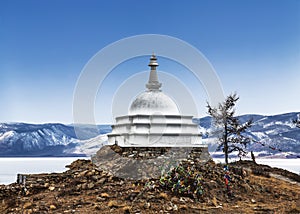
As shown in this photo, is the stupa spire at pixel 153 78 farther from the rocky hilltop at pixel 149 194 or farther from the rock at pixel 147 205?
the rock at pixel 147 205

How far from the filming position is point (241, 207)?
61.5 feet

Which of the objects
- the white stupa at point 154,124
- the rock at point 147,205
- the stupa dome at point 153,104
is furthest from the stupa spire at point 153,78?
the rock at point 147,205

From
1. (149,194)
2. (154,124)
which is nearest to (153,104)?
(154,124)

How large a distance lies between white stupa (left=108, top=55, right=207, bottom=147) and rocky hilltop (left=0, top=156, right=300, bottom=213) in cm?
427

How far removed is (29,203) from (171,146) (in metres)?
10.4

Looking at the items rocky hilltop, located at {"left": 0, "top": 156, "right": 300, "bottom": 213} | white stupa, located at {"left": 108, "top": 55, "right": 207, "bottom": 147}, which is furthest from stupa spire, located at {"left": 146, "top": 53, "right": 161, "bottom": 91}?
rocky hilltop, located at {"left": 0, "top": 156, "right": 300, "bottom": 213}

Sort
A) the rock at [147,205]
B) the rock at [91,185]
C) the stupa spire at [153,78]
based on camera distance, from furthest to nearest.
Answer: the stupa spire at [153,78]
the rock at [91,185]
the rock at [147,205]

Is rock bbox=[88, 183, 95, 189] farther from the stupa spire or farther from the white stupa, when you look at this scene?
the stupa spire

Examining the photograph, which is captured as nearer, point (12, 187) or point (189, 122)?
point (12, 187)

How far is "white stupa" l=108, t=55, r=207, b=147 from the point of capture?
27641 mm

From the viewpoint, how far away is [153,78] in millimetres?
30031

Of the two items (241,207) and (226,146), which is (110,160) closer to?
(241,207)

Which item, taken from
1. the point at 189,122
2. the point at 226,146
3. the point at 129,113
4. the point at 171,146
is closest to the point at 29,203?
the point at 171,146

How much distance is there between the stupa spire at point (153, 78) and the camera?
29.9 metres
